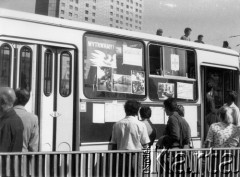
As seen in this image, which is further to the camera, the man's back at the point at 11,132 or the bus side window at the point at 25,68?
the bus side window at the point at 25,68

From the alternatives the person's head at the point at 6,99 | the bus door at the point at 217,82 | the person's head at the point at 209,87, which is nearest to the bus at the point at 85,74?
the bus door at the point at 217,82

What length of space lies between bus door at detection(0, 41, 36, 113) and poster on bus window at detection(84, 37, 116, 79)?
1136 millimetres

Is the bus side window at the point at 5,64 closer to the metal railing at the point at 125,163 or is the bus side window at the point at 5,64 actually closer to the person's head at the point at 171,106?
the person's head at the point at 171,106

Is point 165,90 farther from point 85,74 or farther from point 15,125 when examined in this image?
point 15,125

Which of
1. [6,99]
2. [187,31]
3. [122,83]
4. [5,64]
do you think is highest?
[187,31]

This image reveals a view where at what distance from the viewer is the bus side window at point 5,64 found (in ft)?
26.1

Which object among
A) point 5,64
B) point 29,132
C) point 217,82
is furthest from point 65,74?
point 217,82

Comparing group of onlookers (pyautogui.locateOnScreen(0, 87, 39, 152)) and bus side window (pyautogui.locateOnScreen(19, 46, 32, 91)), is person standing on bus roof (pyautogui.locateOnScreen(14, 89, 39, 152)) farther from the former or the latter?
bus side window (pyautogui.locateOnScreen(19, 46, 32, 91))

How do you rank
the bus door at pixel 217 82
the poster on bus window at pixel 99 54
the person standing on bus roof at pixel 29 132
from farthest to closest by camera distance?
1. the bus door at pixel 217 82
2. the poster on bus window at pixel 99 54
3. the person standing on bus roof at pixel 29 132

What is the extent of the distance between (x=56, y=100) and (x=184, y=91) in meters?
3.57

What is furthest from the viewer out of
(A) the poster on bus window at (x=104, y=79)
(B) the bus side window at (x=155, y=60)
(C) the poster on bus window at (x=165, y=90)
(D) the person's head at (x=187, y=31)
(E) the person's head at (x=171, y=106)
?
(D) the person's head at (x=187, y=31)

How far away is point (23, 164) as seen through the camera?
3.79 m

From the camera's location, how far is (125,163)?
4484mm

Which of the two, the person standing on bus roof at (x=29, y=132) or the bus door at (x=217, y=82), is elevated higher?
the bus door at (x=217, y=82)
